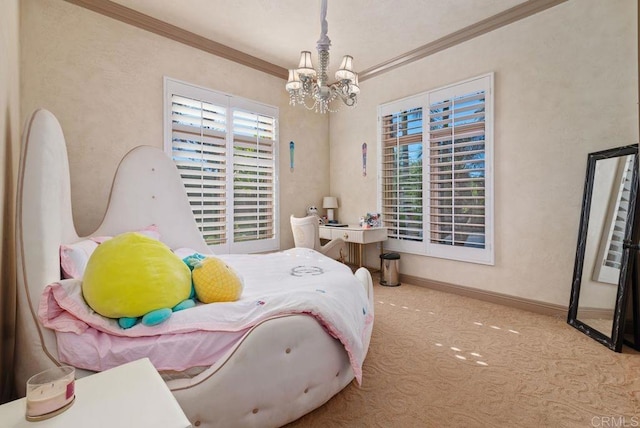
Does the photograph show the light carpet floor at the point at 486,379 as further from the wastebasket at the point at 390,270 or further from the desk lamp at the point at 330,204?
the desk lamp at the point at 330,204

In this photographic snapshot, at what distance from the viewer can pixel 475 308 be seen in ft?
10.1

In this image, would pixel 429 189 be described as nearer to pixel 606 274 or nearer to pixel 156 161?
pixel 606 274

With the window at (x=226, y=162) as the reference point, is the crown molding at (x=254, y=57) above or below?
above

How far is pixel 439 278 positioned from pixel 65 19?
471 cm

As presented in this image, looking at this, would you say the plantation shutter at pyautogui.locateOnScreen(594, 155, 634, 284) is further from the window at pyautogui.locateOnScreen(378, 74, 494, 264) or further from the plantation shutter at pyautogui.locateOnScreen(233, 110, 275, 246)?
the plantation shutter at pyautogui.locateOnScreen(233, 110, 275, 246)

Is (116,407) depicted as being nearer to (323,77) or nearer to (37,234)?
(37,234)

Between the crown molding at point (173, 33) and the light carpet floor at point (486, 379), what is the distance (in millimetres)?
3547

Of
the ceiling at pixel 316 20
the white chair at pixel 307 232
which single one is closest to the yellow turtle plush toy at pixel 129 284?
the white chair at pixel 307 232

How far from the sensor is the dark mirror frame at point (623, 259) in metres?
2.15

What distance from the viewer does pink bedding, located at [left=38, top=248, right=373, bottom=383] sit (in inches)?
44.1

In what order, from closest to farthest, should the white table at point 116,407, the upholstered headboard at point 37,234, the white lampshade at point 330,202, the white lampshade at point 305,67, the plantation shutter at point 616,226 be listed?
the white table at point 116,407 → the upholstered headboard at point 37,234 → the plantation shutter at point 616,226 → the white lampshade at point 305,67 → the white lampshade at point 330,202

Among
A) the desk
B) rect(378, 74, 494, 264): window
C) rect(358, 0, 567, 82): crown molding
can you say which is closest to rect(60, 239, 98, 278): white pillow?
the desk

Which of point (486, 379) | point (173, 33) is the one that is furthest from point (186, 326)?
point (173, 33)

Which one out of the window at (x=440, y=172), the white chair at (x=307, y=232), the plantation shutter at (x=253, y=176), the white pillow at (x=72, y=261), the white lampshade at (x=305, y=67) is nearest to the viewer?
the white pillow at (x=72, y=261)
